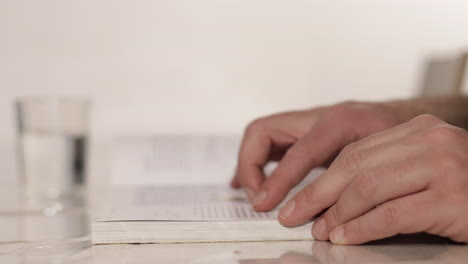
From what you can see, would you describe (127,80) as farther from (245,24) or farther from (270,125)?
(270,125)

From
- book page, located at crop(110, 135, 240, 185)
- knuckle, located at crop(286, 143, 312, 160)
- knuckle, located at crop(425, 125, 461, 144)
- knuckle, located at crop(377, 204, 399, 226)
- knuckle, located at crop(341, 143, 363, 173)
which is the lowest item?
book page, located at crop(110, 135, 240, 185)

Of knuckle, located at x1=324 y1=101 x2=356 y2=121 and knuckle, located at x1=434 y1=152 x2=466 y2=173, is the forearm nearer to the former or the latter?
knuckle, located at x1=324 y1=101 x2=356 y2=121

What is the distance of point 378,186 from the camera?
0.51 metres

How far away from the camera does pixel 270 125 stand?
2.60ft

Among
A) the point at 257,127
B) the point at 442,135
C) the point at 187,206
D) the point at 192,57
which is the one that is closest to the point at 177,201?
the point at 187,206

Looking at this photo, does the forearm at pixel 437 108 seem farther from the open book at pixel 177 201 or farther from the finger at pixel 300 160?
the open book at pixel 177 201

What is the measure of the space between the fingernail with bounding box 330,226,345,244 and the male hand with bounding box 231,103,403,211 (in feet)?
0.35

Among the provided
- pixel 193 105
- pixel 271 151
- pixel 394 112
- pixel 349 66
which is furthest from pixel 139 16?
pixel 394 112

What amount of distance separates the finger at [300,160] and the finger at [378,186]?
110 mm

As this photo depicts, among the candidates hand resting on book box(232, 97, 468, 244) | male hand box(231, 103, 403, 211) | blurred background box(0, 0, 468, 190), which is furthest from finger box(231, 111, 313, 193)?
blurred background box(0, 0, 468, 190)

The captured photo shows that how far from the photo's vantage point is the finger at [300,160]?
64cm

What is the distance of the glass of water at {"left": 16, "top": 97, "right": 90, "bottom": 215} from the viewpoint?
3.30 ft

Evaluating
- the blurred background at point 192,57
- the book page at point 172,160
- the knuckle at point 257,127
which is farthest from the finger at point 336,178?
the blurred background at point 192,57

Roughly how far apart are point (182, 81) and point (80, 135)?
Result: 1.37ft
